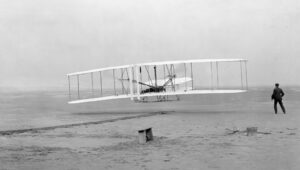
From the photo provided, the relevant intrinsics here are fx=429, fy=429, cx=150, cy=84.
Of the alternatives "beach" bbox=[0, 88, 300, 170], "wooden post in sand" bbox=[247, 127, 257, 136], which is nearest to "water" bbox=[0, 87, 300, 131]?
"beach" bbox=[0, 88, 300, 170]

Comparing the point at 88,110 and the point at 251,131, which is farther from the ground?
the point at 251,131

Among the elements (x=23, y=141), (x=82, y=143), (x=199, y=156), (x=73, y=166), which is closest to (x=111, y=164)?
(x=73, y=166)

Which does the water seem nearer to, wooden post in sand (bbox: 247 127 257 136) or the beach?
the beach

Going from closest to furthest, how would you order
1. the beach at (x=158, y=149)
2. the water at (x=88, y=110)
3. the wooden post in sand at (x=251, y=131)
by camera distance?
the beach at (x=158, y=149)
the wooden post in sand at (x=251, y=131)
the water at (x=88, y=110)

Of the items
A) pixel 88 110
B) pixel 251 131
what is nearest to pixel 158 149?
pixel 251 131

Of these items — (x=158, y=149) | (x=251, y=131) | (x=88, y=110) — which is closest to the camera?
(x=158, y=149)

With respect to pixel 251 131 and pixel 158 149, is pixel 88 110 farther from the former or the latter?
pixel 158 149

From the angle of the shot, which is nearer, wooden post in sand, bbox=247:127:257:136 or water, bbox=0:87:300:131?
wooden post in sand, bbox=247:127:257:136

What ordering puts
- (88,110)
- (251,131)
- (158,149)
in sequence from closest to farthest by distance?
1. (158,149)
2. (251,131)
3. (88,110)

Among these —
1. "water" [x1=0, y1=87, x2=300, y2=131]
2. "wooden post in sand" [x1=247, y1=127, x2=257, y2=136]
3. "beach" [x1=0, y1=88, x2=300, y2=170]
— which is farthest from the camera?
"water" [x1=0, y1=87, x2=300, y2=131]

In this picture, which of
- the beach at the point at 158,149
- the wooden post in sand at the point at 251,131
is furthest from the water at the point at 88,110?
the wooden post in sand at the point at 251,131

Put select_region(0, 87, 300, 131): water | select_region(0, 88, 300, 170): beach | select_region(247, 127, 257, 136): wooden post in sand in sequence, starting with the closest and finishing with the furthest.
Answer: select_region(0, 88, 300, 170): beach
select_region(247, 127, 257, 136): wooden post in sand
select_region(0, 87, 300, 131): water

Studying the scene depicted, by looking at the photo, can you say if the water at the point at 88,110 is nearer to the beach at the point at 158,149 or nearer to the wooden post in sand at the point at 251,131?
the beach at the point at 158,149
